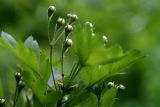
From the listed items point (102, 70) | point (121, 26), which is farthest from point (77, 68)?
point (121, 26)

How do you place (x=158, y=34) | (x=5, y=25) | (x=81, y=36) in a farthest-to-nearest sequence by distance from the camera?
(x=158, y=34)
(x=5, y=25)
(x=81, y=36)

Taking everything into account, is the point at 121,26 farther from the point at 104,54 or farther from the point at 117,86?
the point at 104,54

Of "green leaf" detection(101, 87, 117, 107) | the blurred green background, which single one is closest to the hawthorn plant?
"green leaf" detection(101, 87, 117, 107)

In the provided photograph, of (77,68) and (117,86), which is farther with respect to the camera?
(117,86)

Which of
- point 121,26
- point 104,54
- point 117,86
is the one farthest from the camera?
point 121,26

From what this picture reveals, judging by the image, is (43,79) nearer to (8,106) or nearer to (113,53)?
(113,53)

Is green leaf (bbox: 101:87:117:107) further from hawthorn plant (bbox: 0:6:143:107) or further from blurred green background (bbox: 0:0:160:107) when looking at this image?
blurred green background (bbox: 0:0:160:107)

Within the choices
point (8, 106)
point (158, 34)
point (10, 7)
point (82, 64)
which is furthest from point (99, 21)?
point (82, 64)
